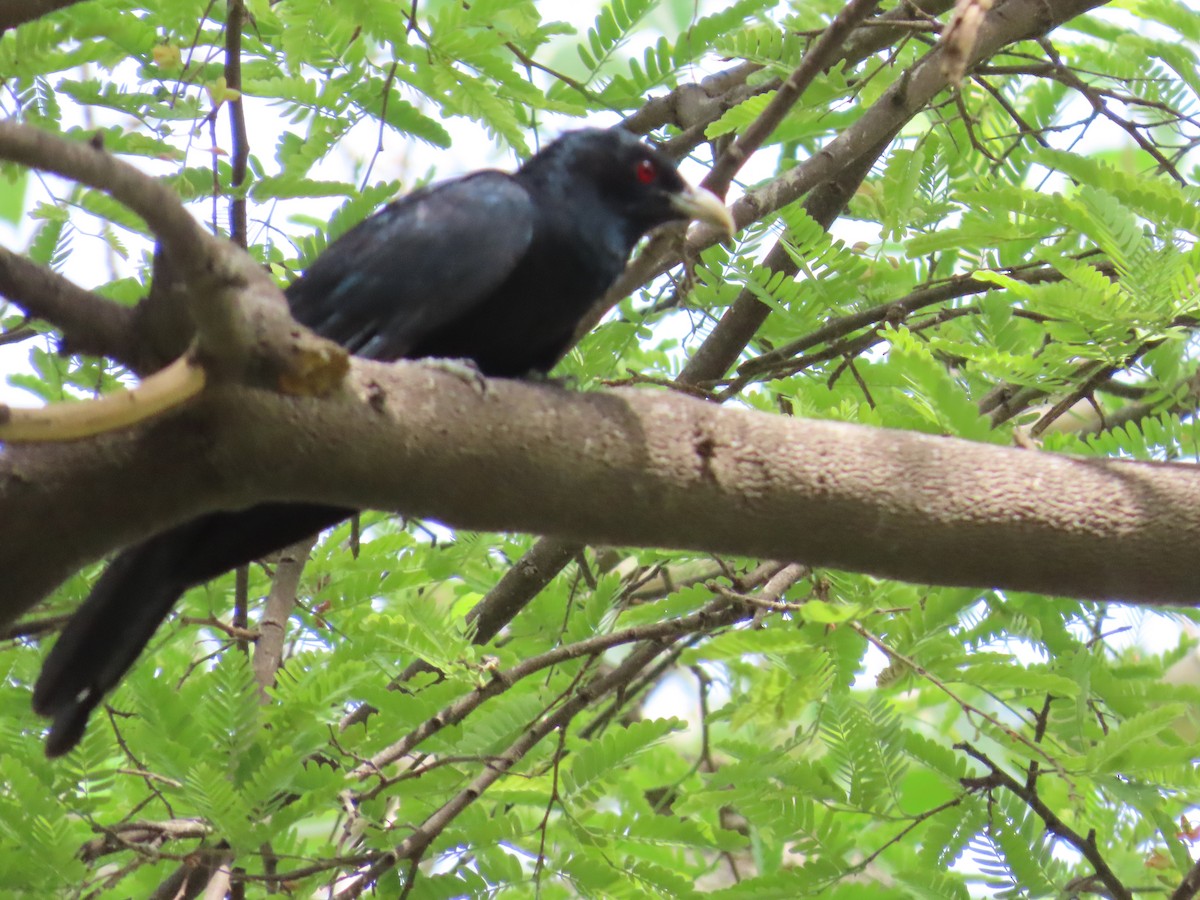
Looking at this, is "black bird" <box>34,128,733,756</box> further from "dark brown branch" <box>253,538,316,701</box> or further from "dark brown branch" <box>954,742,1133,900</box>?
"dark brown branch" <box>954,742,1133,900</box>

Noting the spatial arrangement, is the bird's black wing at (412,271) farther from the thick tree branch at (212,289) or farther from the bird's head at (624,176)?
the thick tree branch at (212,289)

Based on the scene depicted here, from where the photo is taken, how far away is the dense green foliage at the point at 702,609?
342cm

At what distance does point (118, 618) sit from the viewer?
3.03 m

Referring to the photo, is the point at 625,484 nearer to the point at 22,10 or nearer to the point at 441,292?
the point at 441,292

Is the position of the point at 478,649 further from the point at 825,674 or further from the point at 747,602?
the point at 825,674

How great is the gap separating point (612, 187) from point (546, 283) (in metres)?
0.59

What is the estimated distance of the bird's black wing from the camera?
3.40m

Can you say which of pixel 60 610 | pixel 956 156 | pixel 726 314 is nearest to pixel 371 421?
pixel 60 610

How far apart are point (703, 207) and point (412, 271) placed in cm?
101

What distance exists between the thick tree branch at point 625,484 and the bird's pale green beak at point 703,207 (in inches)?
46.4

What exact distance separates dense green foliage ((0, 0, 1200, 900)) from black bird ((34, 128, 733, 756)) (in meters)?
0.30

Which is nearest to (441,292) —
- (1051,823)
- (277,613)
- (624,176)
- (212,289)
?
(624,176)

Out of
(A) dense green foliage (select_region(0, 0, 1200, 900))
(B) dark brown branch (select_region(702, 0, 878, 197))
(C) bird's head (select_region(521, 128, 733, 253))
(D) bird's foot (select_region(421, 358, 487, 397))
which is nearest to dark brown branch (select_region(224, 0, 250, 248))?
(A) dense green foliage (select_region(0, 0, 1200, 900))

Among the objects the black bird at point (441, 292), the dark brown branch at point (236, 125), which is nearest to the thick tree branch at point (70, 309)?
the black bird at point (441, 292)
